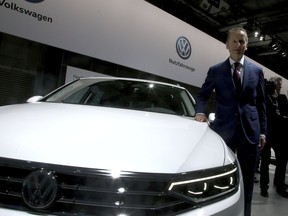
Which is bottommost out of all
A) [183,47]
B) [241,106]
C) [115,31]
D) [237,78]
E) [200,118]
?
[200,118]

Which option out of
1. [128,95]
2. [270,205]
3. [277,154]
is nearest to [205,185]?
[128,95]

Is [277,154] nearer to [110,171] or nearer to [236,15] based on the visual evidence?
[110,171]

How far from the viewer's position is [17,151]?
0.93 metres

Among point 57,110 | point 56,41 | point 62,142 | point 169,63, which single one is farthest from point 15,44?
point 62,142

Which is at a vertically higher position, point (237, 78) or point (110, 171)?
point (237, 78)

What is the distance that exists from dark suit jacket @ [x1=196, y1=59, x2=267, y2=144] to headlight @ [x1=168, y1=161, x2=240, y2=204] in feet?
2.91

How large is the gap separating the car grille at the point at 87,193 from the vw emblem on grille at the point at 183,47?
5863 millimetres

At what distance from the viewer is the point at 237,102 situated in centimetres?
198

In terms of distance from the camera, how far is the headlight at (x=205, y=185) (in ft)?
2.96

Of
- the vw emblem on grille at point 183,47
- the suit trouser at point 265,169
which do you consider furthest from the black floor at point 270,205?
the vw emblem on grille at point 183,47

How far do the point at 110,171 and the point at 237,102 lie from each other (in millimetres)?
1344

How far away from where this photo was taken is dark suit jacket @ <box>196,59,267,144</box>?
1.97 metres

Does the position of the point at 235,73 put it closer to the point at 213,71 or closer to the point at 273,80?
the point at 213,71

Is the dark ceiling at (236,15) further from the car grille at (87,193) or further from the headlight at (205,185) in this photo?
the car grille at (87,193)
